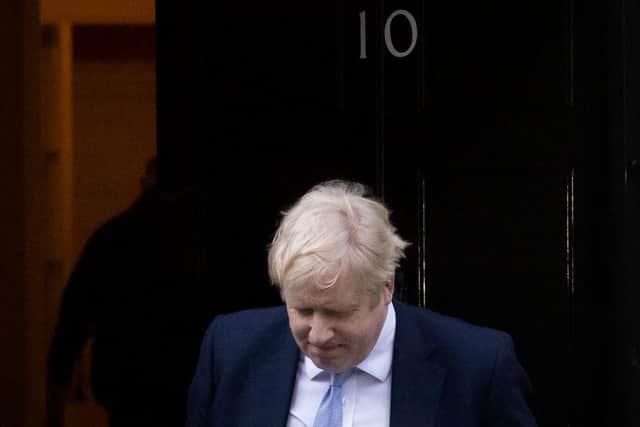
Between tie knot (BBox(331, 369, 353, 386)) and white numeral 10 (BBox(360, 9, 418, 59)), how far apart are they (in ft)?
6.97

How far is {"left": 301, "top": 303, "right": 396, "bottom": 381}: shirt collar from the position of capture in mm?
3848

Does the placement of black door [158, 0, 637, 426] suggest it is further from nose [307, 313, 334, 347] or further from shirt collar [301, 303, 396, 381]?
nose [307, 313, 334, 347]

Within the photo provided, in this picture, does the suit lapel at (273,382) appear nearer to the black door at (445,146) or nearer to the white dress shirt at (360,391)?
the white dress shirt at (360,391)

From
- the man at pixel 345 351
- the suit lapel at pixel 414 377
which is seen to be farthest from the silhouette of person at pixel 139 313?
the suit lapel at pixel 414 377

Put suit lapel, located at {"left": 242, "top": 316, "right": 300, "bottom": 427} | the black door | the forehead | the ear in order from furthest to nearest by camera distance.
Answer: the black door
suit lapel, located at {"left": 242, "top": 316, "right": 300, "bottom": 427}
the ear
the forehead

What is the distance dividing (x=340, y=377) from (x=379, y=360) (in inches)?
4.1

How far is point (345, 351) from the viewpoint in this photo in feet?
12.2

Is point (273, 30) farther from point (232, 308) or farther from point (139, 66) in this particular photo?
point (232, 308)

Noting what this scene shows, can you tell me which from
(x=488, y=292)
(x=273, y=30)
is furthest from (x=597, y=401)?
(x=273, y=30)

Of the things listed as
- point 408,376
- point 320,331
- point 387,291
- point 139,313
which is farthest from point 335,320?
point 139,313

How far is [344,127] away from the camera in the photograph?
5.78 m

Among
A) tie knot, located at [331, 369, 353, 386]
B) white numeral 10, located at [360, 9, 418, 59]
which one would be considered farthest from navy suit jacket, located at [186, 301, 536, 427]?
white numeral 10, located at [360, 9, 418, 59]

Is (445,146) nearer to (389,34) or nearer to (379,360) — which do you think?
(389,34)

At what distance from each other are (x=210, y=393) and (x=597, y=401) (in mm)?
2250
